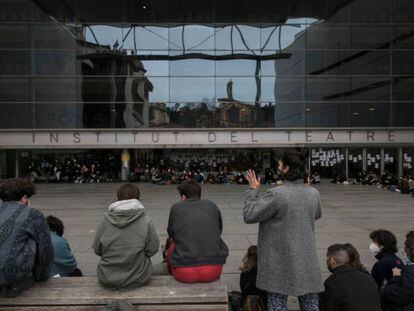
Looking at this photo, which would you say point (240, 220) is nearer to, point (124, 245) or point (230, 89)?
point (124, 245)

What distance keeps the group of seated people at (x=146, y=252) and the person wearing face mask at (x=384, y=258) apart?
15.6 inches

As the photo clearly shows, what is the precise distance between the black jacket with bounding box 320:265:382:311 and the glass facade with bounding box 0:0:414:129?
25.4 metres

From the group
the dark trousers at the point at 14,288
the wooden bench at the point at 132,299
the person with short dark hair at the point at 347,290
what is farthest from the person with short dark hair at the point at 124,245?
the person with short dark hair at the point at 347,290

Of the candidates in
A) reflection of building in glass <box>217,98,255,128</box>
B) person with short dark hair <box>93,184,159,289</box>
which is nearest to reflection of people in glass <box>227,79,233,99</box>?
reflection of building in glass <box>217,98,255,128</box>

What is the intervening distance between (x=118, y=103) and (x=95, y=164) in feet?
14.9

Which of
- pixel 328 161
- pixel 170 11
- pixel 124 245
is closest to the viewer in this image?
pixel 124 245

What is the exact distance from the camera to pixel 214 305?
4109 mm

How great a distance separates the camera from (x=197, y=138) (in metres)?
29.3

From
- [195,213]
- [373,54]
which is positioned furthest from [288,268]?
[373,54]

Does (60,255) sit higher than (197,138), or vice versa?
(197,138)

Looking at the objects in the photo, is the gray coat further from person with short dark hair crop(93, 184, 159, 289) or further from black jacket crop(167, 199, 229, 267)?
person with short dark hair crop(93, 184, 159, 289)

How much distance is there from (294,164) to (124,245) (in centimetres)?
170

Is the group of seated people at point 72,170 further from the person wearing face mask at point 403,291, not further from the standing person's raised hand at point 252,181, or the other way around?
the person wearing face mask at point 403,291

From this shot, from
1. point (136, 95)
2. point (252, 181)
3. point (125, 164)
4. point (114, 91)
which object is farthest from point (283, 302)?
point (125, 164)
